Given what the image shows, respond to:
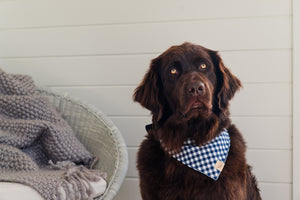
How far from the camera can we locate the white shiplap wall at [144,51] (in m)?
1.99

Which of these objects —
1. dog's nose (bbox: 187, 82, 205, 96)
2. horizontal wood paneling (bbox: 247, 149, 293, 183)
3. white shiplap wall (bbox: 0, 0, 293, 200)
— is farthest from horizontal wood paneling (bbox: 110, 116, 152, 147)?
dog's nose (bbox: 187, 82, 205, 96)

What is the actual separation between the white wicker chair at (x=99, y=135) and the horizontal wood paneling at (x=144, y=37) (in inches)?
14.3

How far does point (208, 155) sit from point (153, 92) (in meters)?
0.35

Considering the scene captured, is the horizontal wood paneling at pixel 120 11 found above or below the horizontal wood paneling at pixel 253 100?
above

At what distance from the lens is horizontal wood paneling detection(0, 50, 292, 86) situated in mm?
1992

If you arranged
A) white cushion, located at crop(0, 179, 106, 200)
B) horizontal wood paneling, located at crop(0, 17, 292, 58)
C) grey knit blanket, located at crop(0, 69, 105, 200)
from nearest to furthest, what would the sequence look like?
white cushion, located at crop(0, 179, 106, 200) < grey knit blanket, located at crop(0, 69, 105, 200) < horizontal wood paneling, located at crop(0, 17, 292, 58)

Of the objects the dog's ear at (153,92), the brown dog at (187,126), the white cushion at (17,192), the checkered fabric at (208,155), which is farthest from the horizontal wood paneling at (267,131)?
the white cushion at (17,192)

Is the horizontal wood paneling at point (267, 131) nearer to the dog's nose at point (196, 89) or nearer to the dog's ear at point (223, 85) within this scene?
the dog's ear at point (223, 85)

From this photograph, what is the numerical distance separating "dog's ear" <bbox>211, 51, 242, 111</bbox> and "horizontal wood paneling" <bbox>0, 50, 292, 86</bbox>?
0.58 metres

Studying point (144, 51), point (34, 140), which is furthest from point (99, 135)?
point (144, 51)

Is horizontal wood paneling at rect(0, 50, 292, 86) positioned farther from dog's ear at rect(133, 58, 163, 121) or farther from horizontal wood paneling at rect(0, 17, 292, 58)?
dog's ear at rect(133, 58, 163, 121)

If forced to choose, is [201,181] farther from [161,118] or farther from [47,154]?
[47,154]

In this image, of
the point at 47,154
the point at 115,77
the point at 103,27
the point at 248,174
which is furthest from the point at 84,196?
the point at 103,27

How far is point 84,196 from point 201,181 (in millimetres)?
488
